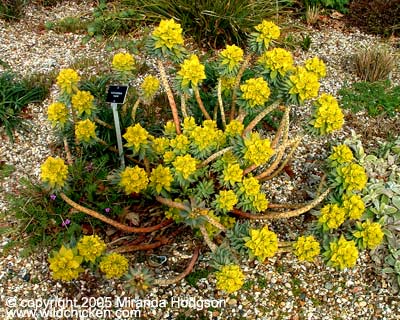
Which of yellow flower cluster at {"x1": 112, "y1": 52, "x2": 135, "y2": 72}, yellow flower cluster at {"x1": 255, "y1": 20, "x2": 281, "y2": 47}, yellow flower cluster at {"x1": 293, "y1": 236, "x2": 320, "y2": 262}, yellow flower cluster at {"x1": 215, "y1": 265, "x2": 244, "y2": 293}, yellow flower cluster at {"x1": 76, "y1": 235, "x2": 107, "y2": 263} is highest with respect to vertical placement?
yellow flower cluster at {"x1": 255, "y1": 20, "x2": 281, "y2": 47}

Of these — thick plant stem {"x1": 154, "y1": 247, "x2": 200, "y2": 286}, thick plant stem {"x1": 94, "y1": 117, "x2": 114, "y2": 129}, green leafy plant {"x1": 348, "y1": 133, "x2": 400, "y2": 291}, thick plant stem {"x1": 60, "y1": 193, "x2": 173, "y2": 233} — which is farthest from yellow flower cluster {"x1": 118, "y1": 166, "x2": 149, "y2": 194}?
green leafy plant {"x1": 348, "y1": 133, "x2": 400, "y2": 291}

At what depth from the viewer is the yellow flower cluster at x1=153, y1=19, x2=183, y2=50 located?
285 cm

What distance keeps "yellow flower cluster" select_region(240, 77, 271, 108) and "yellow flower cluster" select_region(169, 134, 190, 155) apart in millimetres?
401

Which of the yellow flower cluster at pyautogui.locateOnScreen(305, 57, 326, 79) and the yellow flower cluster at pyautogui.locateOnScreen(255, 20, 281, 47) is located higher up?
the yellow flower cluster at pyautogui.locateOnScreen(255, 20, 281, 47)

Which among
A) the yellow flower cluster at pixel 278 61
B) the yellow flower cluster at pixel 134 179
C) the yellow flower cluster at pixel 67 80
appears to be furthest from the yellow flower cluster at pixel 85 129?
the yellow flower cluster at pixel 278 61

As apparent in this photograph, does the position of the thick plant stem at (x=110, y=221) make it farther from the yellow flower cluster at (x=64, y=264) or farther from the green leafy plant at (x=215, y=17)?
the green leafy plant at (x=215, y=17)

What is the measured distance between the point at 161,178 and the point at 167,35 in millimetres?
797

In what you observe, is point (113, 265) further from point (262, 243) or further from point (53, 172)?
point (262, 243)

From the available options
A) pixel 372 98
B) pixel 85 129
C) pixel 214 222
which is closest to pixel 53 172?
pixel 85 129

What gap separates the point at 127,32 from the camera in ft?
17.2

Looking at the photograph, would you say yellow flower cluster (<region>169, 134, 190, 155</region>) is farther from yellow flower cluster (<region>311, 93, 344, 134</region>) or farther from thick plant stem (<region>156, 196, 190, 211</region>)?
yellow flower cluster (<region>311, 93, 344, 134</region>)

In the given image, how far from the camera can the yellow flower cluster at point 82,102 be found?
10.4ft

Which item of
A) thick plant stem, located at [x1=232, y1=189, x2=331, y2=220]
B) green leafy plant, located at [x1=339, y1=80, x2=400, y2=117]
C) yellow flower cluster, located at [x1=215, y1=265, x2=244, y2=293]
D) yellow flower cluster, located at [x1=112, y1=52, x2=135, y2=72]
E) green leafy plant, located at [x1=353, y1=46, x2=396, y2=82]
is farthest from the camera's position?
green leafy plant, located at [x1=353, y1=46, x2=396, y2=82]

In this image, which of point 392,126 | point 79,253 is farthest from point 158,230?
point 392,126
